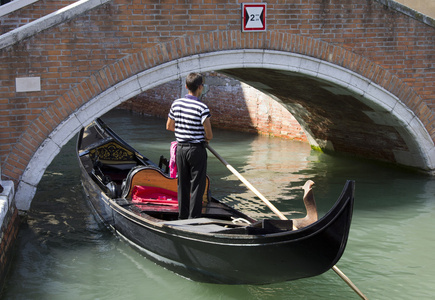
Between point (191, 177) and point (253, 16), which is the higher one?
point (253, 16)

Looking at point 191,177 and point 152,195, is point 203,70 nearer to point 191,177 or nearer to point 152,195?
point 152,195

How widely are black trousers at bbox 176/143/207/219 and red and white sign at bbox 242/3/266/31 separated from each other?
178cm

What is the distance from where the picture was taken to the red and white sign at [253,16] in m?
5.03

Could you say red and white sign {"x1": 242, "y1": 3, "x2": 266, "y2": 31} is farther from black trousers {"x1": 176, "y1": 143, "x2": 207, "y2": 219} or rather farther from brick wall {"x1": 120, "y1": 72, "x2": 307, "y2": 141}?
brick wall {"x1": 120, "y1": 72, "x2": 307, "y2": 141}

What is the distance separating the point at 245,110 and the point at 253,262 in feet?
21.7

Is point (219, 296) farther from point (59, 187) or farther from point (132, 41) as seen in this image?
point (59, 187)

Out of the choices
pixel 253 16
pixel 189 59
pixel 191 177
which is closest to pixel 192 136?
pixel 191 177

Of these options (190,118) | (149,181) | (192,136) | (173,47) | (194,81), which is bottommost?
(149,181)

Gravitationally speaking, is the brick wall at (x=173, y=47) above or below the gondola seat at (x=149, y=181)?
above

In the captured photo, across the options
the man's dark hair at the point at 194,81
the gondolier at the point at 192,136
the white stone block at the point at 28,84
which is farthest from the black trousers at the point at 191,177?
the white stone block at the point at 28,84

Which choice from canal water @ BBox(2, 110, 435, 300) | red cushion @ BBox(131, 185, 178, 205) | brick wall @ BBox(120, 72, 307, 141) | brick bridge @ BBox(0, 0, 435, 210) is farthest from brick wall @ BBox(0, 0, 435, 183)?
brick wall @ BBox(120, 72, 307, 141)

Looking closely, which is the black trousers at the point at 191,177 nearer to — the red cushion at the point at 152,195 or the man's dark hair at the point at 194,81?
the man's dark hair at the point at 194,81

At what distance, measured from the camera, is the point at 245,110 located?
31.4 feet

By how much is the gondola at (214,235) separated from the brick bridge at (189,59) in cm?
68
